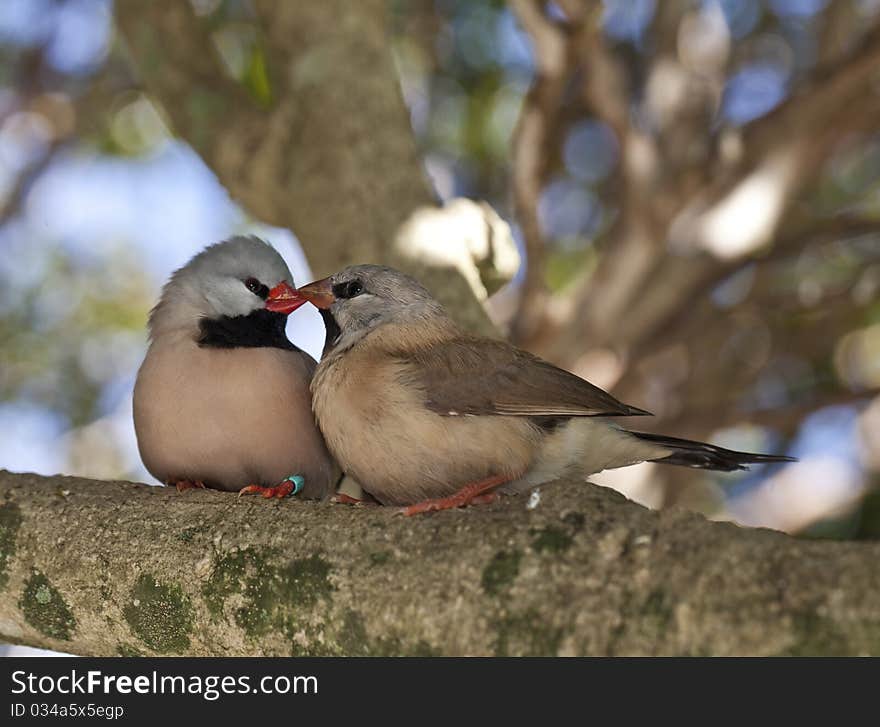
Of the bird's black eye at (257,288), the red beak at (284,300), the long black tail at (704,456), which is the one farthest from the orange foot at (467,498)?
the bird's black eye at (257,288)

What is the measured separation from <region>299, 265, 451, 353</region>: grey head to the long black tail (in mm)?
863

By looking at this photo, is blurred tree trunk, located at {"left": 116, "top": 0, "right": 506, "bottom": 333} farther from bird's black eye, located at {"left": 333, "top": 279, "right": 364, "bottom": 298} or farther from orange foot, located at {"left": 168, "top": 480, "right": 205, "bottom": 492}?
orange foot, located at {"left": 168, "top": 480, "right": 205, "bottom": 492}

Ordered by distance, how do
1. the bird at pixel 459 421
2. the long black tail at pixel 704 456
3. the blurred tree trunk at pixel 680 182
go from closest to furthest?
the bird at pixel 459 421
the long black tail at pixel 704 456
the blurred tree trunk at pixel 680 182

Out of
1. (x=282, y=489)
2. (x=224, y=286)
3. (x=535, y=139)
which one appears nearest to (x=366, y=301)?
(x=224, y=286)

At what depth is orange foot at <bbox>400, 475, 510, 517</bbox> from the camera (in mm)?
2801

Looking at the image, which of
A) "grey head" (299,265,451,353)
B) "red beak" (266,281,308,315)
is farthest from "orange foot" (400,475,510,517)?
A: "red beak" (266,281,308,315)

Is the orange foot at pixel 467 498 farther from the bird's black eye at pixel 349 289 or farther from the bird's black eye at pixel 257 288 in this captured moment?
the bird's black eye at pixel 257 288

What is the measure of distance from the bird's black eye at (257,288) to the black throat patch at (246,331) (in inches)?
2.2

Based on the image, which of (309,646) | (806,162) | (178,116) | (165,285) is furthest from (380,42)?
(309,646)

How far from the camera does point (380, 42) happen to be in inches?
207

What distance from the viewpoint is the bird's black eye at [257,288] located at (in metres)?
3.89

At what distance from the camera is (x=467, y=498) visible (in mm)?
3012

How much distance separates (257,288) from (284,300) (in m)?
0.15
